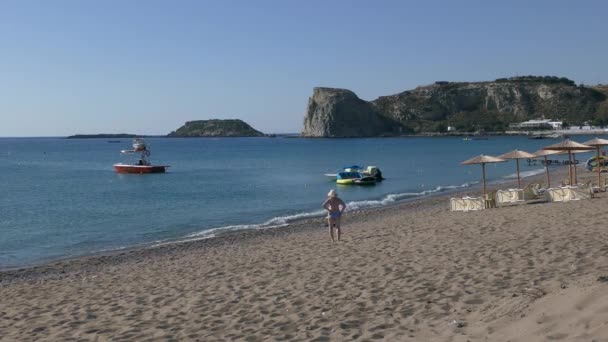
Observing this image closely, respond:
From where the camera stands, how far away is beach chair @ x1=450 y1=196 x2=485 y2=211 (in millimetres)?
21453

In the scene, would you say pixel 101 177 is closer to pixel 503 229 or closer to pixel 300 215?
pixel 300 215

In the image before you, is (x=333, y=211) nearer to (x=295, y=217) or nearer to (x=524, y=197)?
(x=524, y=197)

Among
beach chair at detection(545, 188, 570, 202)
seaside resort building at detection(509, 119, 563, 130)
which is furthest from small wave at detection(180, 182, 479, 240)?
seaside resort building at detection(509, 119, 563, 130)

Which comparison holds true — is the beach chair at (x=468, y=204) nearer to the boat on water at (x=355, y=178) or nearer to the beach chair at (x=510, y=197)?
the beach chair at (x=510, y=197)

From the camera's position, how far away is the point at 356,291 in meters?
9.11

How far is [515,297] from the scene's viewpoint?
7.54m

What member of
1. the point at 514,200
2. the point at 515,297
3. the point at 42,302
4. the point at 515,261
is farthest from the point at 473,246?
the point at 514,200

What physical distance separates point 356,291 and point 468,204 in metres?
13.8

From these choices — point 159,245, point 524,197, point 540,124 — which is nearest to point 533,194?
point 524,197

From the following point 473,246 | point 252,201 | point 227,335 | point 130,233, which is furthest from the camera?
point 252,201

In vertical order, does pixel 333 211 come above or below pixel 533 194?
above

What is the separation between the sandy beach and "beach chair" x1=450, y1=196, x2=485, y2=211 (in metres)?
5.41

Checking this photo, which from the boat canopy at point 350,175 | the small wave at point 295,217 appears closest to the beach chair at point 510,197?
the small wave at point 295,217

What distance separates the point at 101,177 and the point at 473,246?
52134 millimetres
